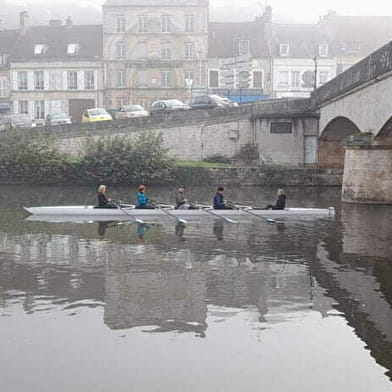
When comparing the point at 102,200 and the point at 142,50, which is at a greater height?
the point at 142,50

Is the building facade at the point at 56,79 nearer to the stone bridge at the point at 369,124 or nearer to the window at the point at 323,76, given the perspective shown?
the window at the point at 323,76

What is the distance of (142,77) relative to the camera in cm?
5628

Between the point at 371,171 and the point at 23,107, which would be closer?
the point at 371,171

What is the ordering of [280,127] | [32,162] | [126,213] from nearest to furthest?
[126,213] → [32,162] → [280,127]

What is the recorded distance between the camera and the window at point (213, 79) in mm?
56438

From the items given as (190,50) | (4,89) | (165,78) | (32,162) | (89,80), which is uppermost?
(190,50)

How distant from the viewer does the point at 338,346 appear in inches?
369

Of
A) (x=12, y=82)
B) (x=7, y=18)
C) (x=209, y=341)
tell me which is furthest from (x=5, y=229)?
(x=7, y=18)

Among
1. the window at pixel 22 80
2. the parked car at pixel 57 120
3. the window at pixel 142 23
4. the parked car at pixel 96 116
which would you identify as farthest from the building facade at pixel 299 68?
the window at pixel 22 80

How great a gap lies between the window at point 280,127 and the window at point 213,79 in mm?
19345

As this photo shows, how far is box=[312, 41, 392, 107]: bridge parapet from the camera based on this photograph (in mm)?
21109

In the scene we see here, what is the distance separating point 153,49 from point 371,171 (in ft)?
114

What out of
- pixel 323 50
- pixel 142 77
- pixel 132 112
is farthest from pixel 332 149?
pixel 142 77

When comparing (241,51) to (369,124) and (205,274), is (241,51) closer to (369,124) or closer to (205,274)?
(369,124)
